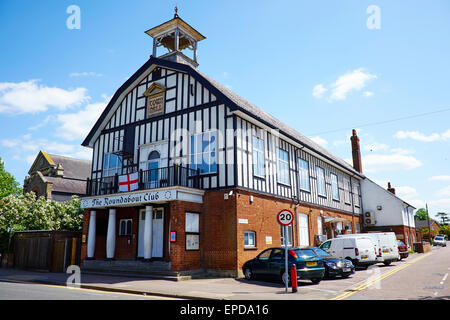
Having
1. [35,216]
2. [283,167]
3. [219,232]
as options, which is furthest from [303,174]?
[35,216]

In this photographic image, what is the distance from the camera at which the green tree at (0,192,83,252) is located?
951 inches

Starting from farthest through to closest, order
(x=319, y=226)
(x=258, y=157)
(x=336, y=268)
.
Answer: (x=319, y=226)
(x=258, y=157)
(x=336, y=268)

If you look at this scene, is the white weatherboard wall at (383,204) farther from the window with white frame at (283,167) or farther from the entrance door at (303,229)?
the window with white frame at (283,167)

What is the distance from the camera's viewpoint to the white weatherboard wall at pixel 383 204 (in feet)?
115

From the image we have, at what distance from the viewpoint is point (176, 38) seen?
832 inches

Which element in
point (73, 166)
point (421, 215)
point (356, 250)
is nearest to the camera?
point (356, 250)

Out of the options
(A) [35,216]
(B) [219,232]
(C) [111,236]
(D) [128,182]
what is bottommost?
(C) [111,236]

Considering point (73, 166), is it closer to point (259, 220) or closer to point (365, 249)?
point (259, 220)

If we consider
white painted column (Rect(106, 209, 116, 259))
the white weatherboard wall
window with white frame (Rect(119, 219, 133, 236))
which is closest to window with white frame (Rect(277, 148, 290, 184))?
window with white frame (Rect(119, 219, 133, 236))

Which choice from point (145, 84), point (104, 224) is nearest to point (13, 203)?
point (104, 224)

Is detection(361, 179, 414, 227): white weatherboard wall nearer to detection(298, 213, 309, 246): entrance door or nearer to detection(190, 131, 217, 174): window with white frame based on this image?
detection(298, 213, 309, 246): entrance door

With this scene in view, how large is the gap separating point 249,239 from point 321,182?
11.7 m

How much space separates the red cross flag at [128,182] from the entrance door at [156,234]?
1618 mm
